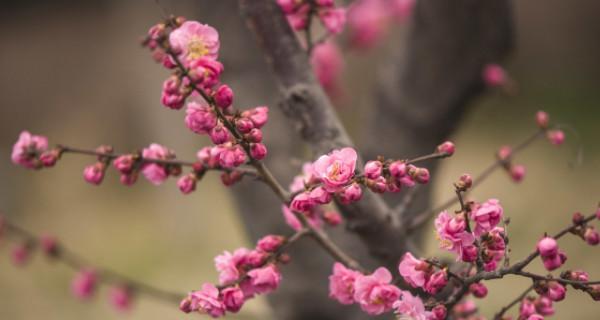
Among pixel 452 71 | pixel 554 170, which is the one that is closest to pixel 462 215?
pixel 452 71

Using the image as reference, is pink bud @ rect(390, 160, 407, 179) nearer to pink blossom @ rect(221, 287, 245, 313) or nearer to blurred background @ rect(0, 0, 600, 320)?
pink blossom @ rect(221, 287, 245, 313)

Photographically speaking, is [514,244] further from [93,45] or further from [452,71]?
[93,45]

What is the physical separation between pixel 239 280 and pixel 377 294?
0.39 ft

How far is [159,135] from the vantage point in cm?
316

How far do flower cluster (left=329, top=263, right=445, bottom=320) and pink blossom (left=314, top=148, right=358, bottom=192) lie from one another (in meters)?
0.10

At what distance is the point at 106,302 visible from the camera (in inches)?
89.3

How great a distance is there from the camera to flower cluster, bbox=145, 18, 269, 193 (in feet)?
1.58

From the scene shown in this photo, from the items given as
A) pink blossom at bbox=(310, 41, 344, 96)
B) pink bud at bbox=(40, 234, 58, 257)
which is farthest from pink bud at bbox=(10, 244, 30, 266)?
pink blossom at bbox=(310, 41, 344, 96)

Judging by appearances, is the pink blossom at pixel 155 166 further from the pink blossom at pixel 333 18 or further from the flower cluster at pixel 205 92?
the pink blossom at pixel 333 18

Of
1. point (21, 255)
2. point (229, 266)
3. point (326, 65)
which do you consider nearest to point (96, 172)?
point (229, 266)

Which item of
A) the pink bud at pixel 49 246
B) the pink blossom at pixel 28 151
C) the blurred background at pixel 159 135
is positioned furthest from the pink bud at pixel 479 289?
the pink bud at pixel 49 246

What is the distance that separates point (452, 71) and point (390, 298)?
590mm

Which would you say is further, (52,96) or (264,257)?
(52,96)

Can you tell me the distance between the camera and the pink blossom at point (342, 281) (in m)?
A: 0.57
